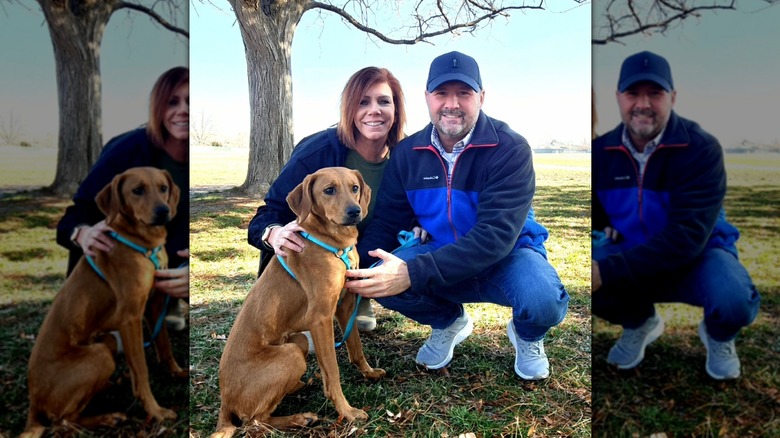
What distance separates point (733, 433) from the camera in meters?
1.91

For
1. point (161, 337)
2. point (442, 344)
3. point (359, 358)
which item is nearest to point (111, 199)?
point (161, 337)

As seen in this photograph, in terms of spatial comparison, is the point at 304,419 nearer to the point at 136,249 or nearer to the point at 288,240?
the point at 288,240

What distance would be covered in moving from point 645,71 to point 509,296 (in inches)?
70.1

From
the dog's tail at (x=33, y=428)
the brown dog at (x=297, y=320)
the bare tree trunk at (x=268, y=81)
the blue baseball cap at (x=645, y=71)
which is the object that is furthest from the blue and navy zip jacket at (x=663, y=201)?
the bare tree trunk at (x=268, y=81)

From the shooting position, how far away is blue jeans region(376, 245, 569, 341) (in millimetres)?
3369

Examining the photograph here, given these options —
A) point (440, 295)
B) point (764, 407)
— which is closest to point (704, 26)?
point (764, 407)

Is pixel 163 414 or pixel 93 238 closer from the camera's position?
pixel 93 238

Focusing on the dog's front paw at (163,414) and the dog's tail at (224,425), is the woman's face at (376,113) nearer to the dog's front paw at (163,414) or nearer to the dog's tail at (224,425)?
the dog's tail at (224,425)

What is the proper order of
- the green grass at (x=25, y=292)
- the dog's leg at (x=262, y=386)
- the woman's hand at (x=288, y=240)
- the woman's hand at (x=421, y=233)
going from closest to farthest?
the green grass at (x=25, y=292) < the dog's leg at (x=262, y=386) < the woman's hand at (x=288, y=240) < the woman's hand at (x=421, y=233)

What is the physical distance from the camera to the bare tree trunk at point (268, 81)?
3570 mm

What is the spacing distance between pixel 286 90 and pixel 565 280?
7.18 ft

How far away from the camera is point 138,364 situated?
6.61 ft

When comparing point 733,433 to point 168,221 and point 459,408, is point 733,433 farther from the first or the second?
point 168,221

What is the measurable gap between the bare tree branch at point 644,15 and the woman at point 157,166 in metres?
1.44
